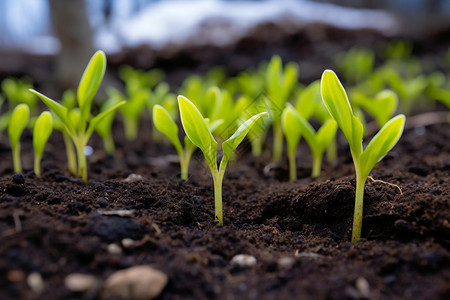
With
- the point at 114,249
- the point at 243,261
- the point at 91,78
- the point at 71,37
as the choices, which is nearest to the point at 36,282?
the point at 114,249

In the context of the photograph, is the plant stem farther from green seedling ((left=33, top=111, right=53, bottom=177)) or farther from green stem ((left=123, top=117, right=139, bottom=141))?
green stem ((left=123, top=117, right=139, bottom=141))

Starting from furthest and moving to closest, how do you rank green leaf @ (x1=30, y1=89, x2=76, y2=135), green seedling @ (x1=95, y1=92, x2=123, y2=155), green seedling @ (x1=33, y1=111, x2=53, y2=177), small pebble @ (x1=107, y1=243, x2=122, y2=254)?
1. green seedling @ (x1=95, y1=92, x2=123, y2=155)
2. green seedling @ (x1=33, y1=111, x2=53, y2=177)
3. green leaf @ (x1=30, y1=89, x2=76, y2=135)
4. small pebble @ (x1=107, y1=243, x2=122, y2=254)

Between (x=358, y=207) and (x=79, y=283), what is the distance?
886 millimetres

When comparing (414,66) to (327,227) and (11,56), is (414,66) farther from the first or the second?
(11,56)

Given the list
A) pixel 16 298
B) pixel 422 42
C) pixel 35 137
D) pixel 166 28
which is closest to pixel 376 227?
pixel 16 298

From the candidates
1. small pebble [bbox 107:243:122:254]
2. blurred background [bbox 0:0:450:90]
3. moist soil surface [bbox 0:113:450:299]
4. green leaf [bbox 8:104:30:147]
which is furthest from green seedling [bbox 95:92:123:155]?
blurred background [bbox 0:0:450:90]

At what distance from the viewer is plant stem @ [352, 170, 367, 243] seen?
4.18ft

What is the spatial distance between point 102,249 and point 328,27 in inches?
255

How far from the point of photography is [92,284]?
0.94 metres

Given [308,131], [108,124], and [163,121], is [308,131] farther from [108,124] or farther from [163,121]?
[108,124]

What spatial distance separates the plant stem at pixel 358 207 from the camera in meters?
1.27

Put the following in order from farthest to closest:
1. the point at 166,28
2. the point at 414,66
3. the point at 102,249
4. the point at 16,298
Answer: the point at 166,28, the point at 414,66, the point at 102,249, the point at 16,298

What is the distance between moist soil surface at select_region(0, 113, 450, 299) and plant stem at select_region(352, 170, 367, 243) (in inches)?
1.4

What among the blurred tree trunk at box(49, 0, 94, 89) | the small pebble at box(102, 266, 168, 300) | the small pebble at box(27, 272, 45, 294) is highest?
the blurred tree trunk at box(49, 0, 94, 89)
